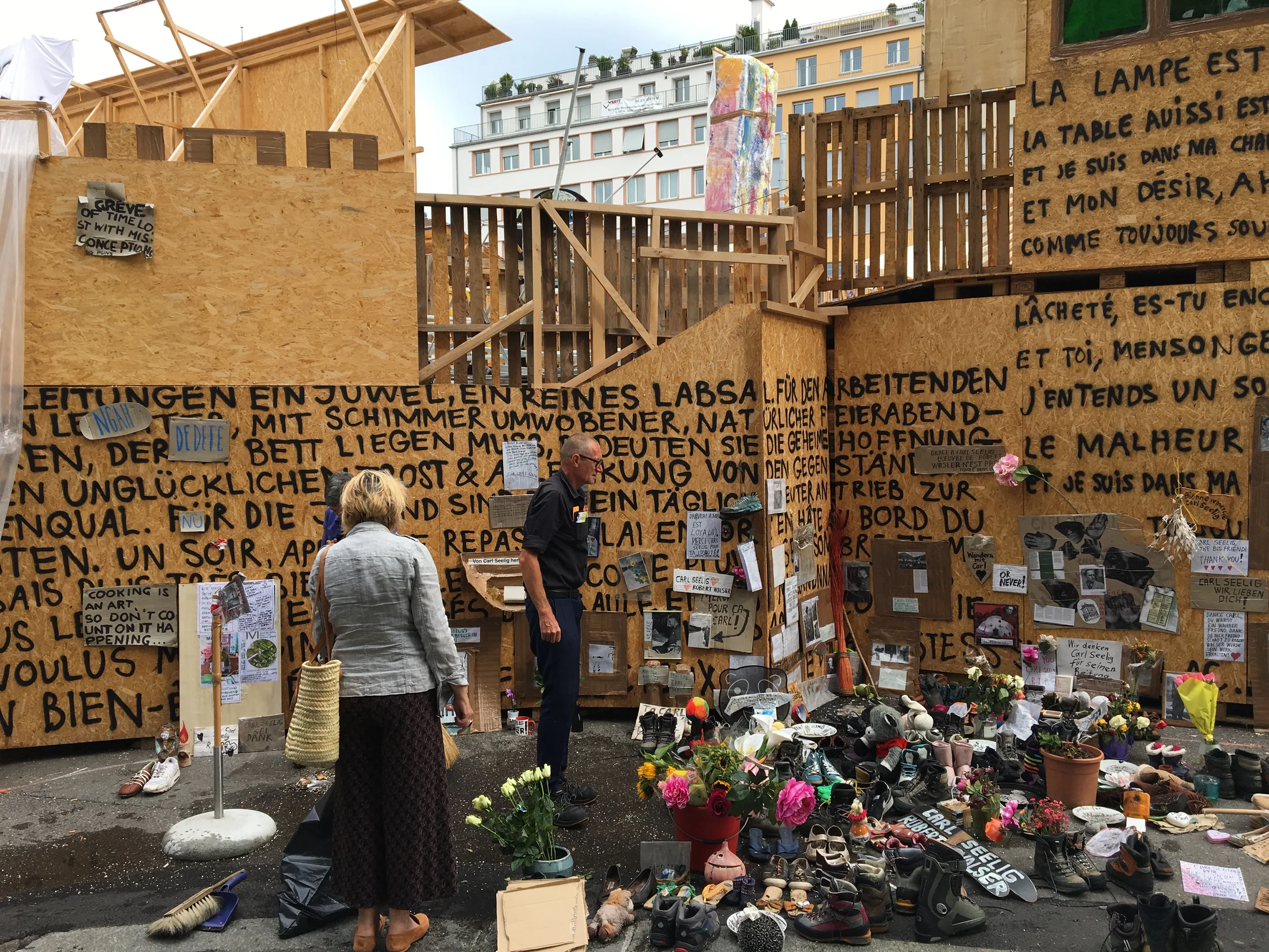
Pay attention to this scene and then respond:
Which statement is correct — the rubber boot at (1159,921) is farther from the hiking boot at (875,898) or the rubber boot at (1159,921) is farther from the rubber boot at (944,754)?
the rubber boot at (944,754)

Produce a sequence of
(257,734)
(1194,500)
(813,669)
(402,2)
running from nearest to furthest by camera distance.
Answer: (257,734) → (1194,500) → (813,669) → (402,2)

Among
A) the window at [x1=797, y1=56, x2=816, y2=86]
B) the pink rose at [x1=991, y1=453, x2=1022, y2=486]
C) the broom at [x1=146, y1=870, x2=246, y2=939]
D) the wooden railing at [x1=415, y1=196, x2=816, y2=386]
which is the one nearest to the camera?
the broom at [x1=146, y1=870, x2=246, y2=939]

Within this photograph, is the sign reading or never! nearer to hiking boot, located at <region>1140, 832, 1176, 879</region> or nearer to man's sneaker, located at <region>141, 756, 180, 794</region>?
man's sneaker, located at <region>141, 756, 180, 794</region>

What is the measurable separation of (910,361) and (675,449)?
235 centimetres

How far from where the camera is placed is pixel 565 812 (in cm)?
561

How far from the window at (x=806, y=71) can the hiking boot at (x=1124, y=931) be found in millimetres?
67111

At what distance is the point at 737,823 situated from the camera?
4898mm

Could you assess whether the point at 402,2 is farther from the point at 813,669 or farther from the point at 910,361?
the point at 813,669

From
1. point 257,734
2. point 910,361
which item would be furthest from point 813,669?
point 257,734

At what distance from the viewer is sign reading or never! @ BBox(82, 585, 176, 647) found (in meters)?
6.98

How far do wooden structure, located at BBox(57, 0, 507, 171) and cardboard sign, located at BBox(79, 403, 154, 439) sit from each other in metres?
4.72

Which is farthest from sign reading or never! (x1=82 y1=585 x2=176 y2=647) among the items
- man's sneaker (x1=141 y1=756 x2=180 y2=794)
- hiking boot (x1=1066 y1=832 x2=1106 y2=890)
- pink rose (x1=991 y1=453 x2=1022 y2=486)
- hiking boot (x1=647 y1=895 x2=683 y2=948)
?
pink rose (x1=991 y1=453 x2=1022 y2=486)

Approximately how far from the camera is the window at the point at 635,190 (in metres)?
66.4

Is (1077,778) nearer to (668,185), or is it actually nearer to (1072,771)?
(1072,771)
